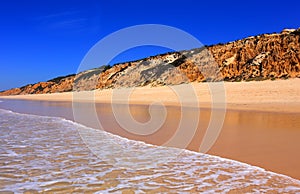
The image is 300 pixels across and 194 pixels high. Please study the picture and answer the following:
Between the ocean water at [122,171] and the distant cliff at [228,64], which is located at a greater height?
the distant cliff at [228,64]

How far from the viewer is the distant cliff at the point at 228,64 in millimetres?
31547

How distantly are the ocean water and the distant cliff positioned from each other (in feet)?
84.7

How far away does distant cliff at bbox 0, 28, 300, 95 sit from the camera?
104 feet

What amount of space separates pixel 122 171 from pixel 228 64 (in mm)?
35641

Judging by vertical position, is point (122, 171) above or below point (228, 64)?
below

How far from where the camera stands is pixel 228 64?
38.5 m

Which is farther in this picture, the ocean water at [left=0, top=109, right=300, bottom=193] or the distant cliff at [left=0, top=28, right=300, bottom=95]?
the distant cliff at [left=0, top=28, right=300, bottom=95]

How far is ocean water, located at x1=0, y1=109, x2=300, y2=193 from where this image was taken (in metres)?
4.11

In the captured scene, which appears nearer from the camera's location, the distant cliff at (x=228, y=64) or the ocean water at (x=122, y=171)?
the ocean water at (x=122, y=171)

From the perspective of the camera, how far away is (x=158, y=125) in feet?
33.6

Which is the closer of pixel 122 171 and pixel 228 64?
pixel 122 171

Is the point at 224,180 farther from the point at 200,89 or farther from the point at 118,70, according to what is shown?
the point at 118,70

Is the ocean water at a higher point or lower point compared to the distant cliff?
lower

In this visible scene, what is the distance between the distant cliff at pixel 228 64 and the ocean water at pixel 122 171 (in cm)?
2580
